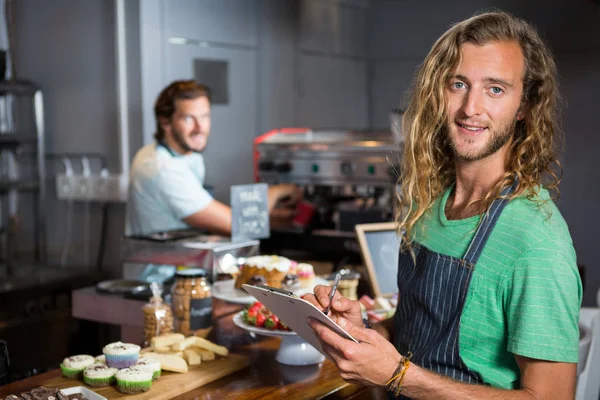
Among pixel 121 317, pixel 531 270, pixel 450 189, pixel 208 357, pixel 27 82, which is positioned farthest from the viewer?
pixel 27 82

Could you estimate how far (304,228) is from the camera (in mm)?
4789

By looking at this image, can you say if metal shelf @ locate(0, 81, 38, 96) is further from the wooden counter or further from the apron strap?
the apron strap

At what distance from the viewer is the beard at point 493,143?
169 centimetres

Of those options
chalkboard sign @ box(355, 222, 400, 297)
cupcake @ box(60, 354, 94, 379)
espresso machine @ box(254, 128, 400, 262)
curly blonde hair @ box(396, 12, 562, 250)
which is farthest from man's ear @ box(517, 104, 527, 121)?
espresso machine @ box(254, 128, 400, 262)

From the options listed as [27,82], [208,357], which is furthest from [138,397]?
[27,82]

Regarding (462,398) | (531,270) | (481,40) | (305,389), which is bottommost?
(305,389)

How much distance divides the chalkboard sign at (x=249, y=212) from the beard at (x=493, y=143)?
1.26 meters

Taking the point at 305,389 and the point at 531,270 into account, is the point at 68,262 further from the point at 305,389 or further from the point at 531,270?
the point at 531,270

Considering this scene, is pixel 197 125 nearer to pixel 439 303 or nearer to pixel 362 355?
pixel 439 303

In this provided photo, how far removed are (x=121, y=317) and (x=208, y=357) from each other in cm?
69

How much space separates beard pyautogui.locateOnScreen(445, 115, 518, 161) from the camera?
1.69m

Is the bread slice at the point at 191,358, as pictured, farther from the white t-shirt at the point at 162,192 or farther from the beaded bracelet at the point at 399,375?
the white t-shirt at the point at 162,192

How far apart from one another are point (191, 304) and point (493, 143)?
1071 mm

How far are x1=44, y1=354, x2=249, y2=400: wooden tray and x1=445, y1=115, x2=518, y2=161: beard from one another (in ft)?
2.73
